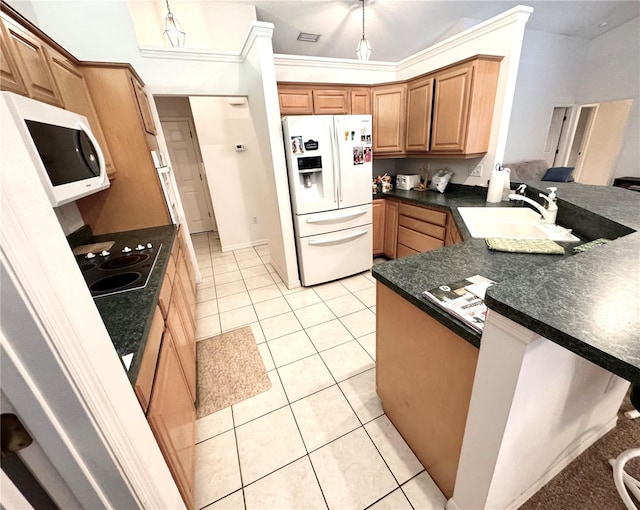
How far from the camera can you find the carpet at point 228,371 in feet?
5.68

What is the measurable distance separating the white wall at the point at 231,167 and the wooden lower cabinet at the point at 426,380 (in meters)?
2.63

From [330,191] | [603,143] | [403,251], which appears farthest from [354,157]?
[603,143]

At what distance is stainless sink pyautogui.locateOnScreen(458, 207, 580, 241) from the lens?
156 centimetres

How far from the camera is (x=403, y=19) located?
356 centimetres

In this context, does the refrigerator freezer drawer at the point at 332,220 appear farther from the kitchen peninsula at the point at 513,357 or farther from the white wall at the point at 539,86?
the white wall at the point at 539,86

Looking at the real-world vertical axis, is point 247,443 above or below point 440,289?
below

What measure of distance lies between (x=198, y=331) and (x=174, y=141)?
3605 millimetres

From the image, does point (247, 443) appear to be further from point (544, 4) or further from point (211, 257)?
point (544, 4)

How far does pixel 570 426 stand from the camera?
110 centimetres

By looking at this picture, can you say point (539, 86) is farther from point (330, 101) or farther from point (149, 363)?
point (149, 363)

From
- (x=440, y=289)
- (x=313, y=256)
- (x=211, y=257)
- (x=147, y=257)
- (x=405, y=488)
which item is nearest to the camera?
(x=440, y=289)

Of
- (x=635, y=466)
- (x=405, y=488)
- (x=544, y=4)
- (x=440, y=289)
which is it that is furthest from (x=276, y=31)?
(x=635, y=466)

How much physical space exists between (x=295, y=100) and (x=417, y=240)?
6.50 feet

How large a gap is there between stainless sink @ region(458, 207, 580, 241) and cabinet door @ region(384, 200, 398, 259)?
0.95 metres
